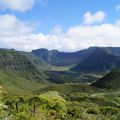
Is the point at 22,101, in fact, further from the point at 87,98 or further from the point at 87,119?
the point at 87,98

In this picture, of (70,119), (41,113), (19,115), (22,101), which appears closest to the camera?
(19,115)

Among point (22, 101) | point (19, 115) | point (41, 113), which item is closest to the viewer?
point (19, 115)

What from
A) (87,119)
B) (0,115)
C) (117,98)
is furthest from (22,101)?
(117,98)

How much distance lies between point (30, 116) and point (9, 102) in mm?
11024

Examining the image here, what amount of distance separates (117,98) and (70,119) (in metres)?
166

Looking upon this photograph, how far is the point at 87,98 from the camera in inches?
7717

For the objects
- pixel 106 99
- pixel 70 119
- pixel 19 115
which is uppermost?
pixel 19 115

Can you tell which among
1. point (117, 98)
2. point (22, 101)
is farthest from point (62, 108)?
point (117, 98)

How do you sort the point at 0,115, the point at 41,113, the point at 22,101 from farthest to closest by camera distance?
1. the point at 22,101
2. the point at 41,113
3. the point at 0,115

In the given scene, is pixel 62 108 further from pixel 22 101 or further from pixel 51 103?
pixel 22 101

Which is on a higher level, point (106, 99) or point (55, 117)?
point (55, 117)

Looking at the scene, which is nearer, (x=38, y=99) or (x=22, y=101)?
(x=38, y=99)

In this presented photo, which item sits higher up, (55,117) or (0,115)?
(0,115)

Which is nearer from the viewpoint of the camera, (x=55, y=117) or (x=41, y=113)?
(x=41, y=113)
